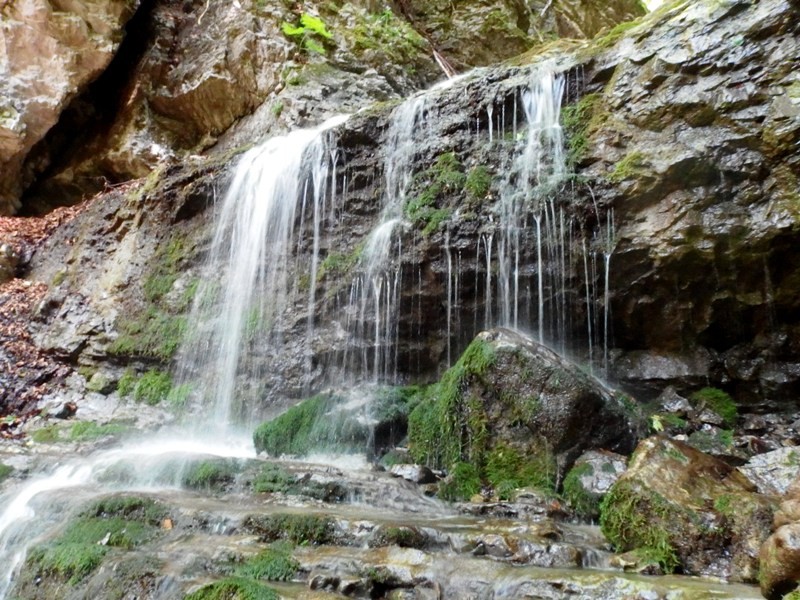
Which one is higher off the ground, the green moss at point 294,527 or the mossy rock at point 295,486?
the mossy rock at point 295,486

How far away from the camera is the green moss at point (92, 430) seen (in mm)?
7834

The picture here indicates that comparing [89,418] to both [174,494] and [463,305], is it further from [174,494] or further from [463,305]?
[463,305]

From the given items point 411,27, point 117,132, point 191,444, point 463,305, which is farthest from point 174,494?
point 411,27

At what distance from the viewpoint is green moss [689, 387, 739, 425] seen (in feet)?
19.2

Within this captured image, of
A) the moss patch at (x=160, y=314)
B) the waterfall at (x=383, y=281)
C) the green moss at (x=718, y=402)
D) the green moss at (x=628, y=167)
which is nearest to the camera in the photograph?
the green moss at (x=718, y=402)

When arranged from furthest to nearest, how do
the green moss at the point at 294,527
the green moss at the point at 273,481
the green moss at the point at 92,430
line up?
the green moss at the point at 92,430, the green moss at the point at 273,481, the green moss at the point at 294,527

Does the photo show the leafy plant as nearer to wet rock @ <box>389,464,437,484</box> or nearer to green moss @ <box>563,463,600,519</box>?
wet rock @ <box>389,464,437,484</box>

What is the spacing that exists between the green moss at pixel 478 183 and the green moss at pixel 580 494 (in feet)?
12.6

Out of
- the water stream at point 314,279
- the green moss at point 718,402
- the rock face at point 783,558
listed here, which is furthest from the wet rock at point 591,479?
the green moss at point 718,402

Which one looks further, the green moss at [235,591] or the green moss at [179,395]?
the green moss at [179,395]

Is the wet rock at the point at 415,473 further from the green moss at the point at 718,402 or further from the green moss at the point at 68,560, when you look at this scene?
the green moss at the point at 718,402

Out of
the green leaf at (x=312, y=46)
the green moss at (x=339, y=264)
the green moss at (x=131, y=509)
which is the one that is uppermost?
the green leaf at (x=312, y=46)

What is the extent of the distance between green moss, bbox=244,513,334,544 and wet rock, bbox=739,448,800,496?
129 inches

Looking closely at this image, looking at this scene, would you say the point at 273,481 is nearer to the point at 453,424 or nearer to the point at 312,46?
the point at 453,424
